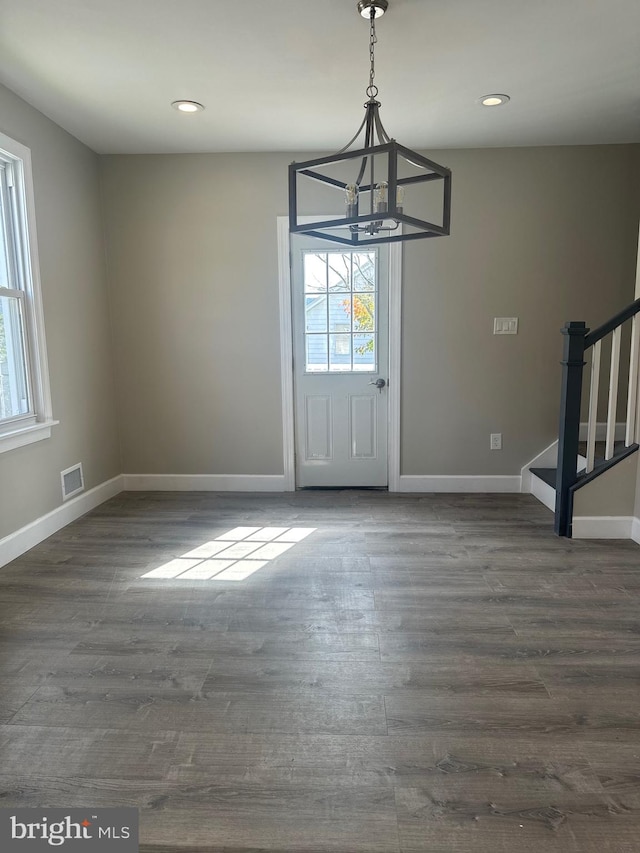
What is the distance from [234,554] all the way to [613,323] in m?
2.64

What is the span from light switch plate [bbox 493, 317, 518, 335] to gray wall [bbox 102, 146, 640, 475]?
0.06m

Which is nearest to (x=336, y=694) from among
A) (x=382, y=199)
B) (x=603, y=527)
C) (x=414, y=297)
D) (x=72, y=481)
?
(x=382, y=199)

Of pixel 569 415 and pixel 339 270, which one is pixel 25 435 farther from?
pixel 569 415

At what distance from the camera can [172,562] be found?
3156mm

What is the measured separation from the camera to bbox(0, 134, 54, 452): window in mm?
3215

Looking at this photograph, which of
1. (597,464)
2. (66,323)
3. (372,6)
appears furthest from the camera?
(66,323)

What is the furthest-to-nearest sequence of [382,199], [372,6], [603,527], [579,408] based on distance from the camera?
[603,527]
[579,408]
[372,6]
[382,199]

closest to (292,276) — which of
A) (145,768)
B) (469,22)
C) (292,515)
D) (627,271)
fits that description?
(292,515)

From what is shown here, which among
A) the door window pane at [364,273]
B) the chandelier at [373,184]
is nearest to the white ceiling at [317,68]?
the chandelier at [373,184]

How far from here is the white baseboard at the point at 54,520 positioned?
125 inches

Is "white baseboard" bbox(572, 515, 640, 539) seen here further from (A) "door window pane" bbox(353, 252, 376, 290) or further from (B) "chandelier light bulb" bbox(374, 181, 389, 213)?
(B) "chandelier light bulb" bbox(374, 181, 389, 213)

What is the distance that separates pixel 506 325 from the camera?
4.28 m

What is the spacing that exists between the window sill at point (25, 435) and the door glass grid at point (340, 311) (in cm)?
198

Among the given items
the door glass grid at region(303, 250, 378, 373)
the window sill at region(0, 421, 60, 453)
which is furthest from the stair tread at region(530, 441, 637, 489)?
the window sill at region(0, 421, 60, 453)
